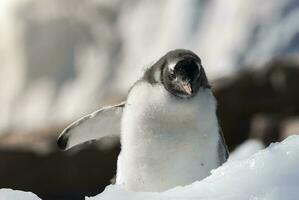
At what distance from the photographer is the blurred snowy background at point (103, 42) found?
26.5ft

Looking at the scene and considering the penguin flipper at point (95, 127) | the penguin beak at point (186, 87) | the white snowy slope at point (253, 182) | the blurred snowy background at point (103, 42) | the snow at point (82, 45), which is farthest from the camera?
the snow at point (82, 45)

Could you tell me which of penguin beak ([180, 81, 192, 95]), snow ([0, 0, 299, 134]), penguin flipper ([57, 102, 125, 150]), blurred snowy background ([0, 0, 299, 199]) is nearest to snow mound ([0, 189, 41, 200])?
penguin beak ([180, 81, 192, 95])

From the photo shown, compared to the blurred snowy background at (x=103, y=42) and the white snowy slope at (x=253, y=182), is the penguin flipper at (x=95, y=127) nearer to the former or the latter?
the white snowy slope at (x=253, y=182)

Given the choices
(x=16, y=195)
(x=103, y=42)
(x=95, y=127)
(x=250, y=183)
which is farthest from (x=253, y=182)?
(x=103, y=42)

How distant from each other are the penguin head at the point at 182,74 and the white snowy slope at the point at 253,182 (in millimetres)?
715

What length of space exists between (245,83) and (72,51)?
13.3ft

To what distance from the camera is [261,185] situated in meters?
1.05

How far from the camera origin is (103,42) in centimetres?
952

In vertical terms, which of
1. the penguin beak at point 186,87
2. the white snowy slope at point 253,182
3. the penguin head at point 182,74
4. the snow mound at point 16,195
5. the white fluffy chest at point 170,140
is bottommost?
the white snowy slope at point 253,182

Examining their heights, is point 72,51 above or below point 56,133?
above

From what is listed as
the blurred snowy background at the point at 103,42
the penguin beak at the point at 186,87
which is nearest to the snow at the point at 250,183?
the penguin beak at the point at 186,87

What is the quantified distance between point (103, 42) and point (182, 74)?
25.3 feet

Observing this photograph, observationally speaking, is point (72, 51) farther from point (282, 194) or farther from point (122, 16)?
point (282, 194)

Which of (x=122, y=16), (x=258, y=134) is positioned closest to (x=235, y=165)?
(x=258, y=134)
